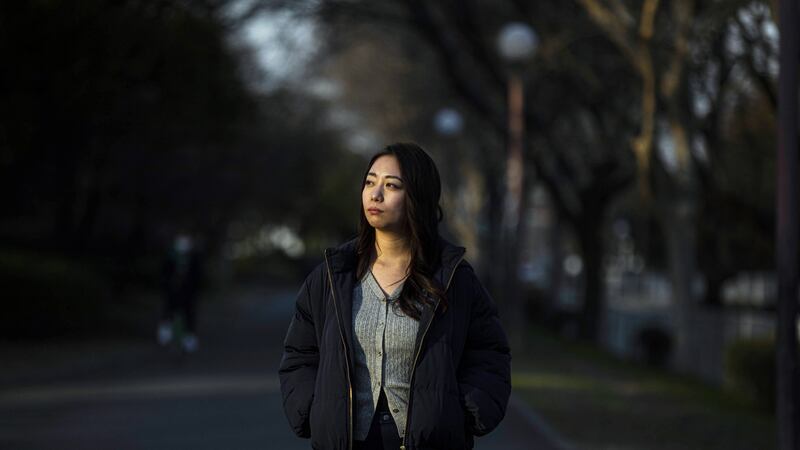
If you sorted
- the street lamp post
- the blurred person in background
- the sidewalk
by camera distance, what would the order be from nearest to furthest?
the sidewalk → the blurred person in background → the street lamp post

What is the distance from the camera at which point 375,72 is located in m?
44.8

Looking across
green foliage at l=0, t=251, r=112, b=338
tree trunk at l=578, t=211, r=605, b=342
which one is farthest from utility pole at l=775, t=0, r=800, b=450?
tree trunk at l=578, t=211, r=605, b=342

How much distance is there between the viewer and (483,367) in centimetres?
455

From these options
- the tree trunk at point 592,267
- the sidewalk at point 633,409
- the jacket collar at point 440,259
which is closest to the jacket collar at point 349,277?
the jacket collar at point 440,259

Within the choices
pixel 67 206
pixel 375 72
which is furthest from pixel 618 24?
pixel 375 72

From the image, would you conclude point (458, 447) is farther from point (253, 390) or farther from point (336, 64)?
point (336, 64)

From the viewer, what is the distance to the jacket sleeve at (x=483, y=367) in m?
4.49

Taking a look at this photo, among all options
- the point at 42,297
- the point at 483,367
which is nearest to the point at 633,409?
the point at 483,367

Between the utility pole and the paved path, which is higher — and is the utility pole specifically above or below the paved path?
above

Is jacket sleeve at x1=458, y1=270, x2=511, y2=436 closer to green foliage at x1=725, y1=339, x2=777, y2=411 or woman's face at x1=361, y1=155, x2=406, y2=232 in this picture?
woman's face at x1=361, y1=155, x2=406, y2=232

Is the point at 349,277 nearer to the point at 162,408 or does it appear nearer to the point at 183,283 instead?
the point at 162,408

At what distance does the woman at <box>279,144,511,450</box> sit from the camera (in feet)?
14.5

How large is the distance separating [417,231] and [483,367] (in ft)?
1.57

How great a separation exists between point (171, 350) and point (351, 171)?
60268 mm
